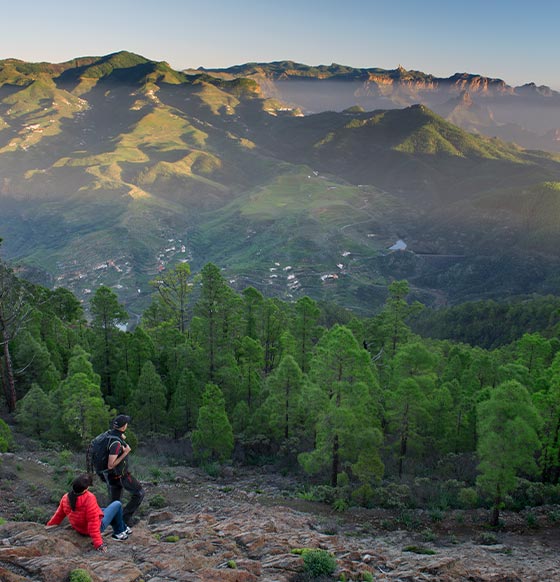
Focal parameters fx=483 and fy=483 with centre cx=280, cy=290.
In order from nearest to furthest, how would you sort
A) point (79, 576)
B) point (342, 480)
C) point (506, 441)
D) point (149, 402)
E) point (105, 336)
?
point (79, 576)
point (506, 441)
point (342, 480)
point (149, 402)
point (105, 336)

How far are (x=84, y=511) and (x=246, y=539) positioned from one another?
5434mm

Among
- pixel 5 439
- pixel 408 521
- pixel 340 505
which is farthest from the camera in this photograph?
pixel 5 439

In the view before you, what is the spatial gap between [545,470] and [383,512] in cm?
1080

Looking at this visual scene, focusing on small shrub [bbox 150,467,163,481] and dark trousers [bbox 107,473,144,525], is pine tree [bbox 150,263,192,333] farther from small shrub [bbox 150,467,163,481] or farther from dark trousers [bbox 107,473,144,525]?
dark trousers [bbox 107,473,144,525]

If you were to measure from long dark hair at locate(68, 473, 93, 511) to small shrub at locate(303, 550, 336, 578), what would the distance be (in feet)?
21.1

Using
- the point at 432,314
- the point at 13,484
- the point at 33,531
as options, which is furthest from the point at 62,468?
the point at 432,314

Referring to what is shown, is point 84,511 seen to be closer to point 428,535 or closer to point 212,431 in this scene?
point 428,535

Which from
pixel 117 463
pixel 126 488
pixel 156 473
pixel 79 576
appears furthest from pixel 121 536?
pixel 156 473

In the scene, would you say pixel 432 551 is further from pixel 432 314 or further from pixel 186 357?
pixel 432 314

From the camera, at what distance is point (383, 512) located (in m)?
22.7

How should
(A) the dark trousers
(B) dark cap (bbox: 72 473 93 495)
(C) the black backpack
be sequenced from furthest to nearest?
(A) the dark trousers < (C) the black backpack < (B) dark cap (bbox: 72 473 93 495)

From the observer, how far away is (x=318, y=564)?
44.3ft

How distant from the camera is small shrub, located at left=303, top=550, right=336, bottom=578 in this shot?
1341 centimetres

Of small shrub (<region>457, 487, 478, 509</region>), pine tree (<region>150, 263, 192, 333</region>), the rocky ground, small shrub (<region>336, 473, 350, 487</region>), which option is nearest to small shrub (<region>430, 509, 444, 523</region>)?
the rocky ground
